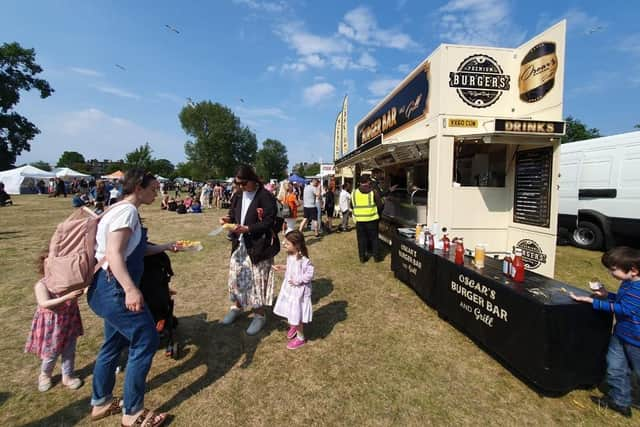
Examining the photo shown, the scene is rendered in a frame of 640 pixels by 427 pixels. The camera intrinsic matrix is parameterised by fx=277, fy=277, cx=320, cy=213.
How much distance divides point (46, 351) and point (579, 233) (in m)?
10.7

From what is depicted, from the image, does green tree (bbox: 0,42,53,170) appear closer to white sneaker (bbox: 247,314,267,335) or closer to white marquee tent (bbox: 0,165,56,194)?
white marquee tent (bbox: 0,165,56,194)

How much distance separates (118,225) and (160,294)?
49.7 inches

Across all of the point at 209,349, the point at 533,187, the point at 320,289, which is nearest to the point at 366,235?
the point at 320,289

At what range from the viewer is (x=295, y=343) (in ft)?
9.81

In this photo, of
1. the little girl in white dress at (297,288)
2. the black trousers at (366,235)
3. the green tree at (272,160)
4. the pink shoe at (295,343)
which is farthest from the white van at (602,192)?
the green tree at (272,160)

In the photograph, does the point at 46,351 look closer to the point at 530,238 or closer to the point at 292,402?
the point at 292,402

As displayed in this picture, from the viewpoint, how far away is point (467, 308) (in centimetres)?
295

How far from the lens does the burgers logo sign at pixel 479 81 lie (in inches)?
195

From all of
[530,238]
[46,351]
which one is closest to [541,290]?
[530,238]

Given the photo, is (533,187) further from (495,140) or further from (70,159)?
(70,159)

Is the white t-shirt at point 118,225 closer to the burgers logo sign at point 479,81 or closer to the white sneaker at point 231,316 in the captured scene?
the white sneaker at point 231,316

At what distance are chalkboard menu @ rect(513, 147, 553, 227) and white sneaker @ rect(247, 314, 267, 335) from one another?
189 inches

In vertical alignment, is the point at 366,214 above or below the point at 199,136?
below

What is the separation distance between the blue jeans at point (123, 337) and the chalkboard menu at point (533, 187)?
18.7 ft
